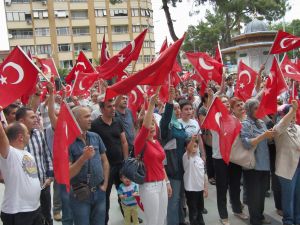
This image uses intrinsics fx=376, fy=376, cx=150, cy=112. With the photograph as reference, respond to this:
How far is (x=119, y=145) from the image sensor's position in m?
4.88

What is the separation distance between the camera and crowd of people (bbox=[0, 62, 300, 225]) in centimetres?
341

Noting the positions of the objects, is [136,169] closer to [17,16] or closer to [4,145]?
[4,145]

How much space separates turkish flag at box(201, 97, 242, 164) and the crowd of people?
0.58ft

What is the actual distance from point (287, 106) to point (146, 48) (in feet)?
177

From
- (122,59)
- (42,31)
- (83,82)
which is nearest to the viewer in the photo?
(122,59)

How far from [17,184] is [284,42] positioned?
4957mm

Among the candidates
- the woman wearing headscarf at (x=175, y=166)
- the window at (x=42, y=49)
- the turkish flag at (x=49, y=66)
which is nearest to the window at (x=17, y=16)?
the window at (x=42, y=49)

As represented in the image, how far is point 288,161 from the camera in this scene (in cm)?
476

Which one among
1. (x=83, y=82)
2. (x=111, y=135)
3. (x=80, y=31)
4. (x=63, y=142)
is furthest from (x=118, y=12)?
(x=63, y=142)

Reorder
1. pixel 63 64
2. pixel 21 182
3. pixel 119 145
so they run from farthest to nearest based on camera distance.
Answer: pixel 63 64 → pixel 119 145 → pixel 21 182

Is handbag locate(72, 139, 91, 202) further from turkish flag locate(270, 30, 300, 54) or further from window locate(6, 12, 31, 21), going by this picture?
window locate(6, 12, 31, 21)

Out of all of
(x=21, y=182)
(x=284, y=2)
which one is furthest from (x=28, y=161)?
(x=284, y=2)

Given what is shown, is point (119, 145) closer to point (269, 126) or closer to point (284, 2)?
point (269, 126)

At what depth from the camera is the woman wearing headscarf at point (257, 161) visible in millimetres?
4809
